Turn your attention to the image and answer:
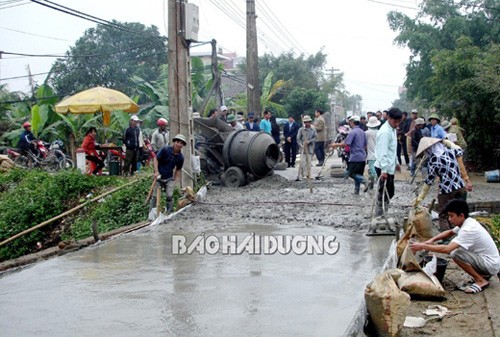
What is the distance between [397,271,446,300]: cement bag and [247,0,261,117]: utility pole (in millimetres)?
14889

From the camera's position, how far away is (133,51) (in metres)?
40.8

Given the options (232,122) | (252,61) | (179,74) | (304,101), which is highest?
(252,61)

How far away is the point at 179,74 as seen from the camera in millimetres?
13180

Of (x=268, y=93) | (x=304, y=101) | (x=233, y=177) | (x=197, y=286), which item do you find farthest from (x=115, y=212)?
(x=304, y=101)

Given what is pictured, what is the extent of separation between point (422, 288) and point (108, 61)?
35177 mm

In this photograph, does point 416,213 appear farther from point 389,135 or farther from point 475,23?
point 475,23

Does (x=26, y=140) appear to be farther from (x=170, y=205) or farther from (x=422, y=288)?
(x=422, y=288)

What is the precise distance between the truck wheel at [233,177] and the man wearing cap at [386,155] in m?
5.94

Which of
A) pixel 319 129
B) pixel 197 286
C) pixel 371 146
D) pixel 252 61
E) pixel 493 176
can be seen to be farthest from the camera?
pixel 252 61

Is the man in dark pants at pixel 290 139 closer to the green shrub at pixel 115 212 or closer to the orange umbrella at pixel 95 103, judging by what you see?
the orange umbrella at pixel 95 103

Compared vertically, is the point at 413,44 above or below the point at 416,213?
above

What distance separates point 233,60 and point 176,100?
2405 inches

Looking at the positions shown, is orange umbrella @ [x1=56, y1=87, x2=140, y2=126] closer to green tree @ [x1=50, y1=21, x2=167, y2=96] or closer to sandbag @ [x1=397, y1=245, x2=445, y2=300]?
sandbag @ [x1=397, y1=245, x2=445, y2=300]

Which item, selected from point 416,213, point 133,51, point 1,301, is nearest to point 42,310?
point 1,301
